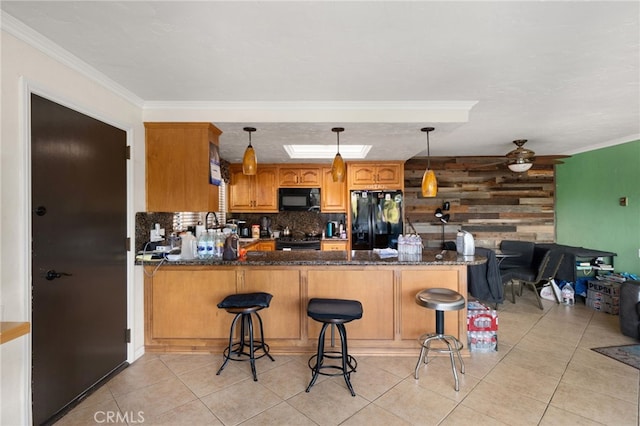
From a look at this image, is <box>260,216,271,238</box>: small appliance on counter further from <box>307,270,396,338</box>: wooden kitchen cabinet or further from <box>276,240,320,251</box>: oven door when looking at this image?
<box>307,270,396,338</box>: wooden kitchen cabinet

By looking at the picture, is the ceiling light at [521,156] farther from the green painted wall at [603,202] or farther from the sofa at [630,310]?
the sofa at [630,310]

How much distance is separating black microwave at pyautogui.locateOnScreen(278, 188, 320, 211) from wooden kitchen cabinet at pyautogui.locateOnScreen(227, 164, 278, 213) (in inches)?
5.0

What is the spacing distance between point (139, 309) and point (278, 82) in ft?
7.99

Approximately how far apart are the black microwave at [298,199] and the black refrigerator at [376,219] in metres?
0.71

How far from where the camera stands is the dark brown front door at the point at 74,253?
6.05 feet

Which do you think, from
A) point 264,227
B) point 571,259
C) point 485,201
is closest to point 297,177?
point 264,227

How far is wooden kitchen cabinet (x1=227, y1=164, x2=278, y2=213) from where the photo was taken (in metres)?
5.20

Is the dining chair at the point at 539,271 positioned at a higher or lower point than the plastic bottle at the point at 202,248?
lower

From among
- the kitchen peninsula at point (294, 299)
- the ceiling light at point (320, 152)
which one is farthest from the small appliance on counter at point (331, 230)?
the kitchen peninsula at point (294, 299)

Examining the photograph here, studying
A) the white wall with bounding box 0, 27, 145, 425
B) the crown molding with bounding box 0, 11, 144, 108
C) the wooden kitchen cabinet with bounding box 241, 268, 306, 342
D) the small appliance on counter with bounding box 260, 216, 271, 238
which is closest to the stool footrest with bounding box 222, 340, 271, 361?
the wooden kitchen cabinet with bounding box 241, 268, 306, 342

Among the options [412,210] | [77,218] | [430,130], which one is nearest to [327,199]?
[412,210]

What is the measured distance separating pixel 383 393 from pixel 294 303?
1.05 meters

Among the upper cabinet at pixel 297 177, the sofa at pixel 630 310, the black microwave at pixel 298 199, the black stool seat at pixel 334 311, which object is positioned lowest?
the sofa at pixel 630 310

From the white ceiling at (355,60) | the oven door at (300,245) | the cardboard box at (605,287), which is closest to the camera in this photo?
the white ceiling at (355,60)
